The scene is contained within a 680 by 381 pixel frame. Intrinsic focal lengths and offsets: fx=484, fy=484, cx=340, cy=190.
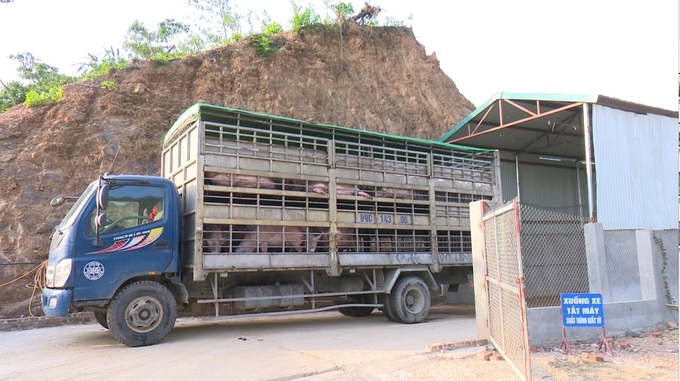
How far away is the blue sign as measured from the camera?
6398 millimetres

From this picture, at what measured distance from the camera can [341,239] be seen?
9.14 m

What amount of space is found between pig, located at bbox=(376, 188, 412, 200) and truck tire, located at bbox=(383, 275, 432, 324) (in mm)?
1656

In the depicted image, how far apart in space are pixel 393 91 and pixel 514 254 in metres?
16.5

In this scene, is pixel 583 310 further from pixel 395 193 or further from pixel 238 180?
pixel 238 180

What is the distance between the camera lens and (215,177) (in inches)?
314

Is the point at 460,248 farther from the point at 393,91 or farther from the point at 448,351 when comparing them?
the point at 393,91

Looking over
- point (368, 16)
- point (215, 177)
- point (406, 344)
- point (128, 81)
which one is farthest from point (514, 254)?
point (368, 16)

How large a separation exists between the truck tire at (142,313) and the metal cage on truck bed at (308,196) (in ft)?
2.11

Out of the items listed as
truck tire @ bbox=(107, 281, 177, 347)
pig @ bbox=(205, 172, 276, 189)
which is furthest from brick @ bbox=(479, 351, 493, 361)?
truck tire @ bbox=(107, 281, 177, 347)

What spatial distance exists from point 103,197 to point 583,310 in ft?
22.5

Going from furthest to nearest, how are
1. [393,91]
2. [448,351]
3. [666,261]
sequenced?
[393,91] → [666,261] → [448,351]

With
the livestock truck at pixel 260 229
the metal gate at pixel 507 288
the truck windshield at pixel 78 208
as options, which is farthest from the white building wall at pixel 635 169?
the truck windshield at pixel 78 208

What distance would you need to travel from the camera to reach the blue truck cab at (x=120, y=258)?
7004 millimetres

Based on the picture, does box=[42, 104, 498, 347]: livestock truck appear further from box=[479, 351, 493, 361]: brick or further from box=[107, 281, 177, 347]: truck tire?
box=[479, 351, 493, 361]: brick
